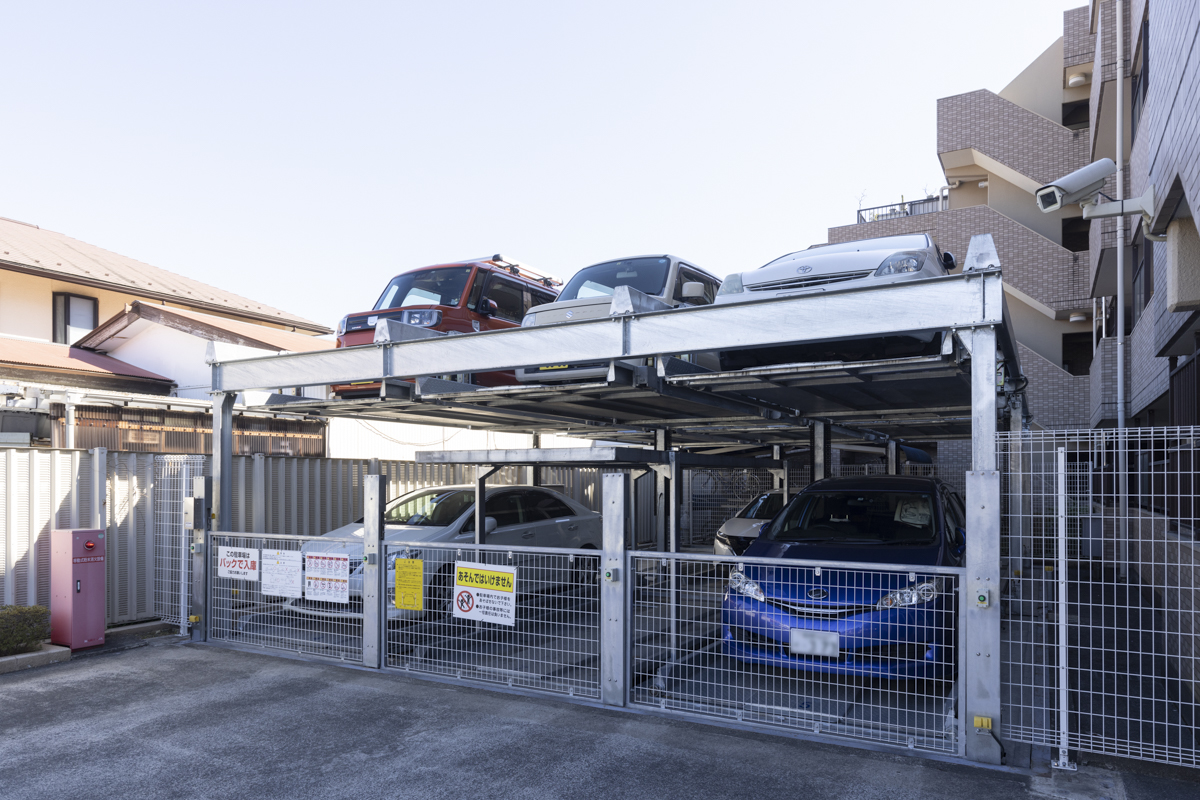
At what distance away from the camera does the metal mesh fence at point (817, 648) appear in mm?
Result: 5152

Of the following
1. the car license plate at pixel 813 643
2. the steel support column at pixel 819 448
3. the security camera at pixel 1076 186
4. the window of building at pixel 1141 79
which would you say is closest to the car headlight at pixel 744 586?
the car license plate at pixel 813 643

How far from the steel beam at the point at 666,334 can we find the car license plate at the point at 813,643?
1.99m

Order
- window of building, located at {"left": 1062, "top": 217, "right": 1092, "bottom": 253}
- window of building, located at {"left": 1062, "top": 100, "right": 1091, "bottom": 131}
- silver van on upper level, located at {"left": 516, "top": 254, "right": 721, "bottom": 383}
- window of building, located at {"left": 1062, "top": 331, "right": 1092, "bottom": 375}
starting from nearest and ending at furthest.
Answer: silver van on upper level, located at {"left": 516, "top": 254, "right": 721, "bottom": 383}, window of building, located at {"left": 1062, "top": 331, "right": 1092, "bottom": 375}, window of building, located at {"left": 1062, "top": 217, "right": 1092, "bottom": 253}, window of building, located at {"left": 1062, "top": 100, "right": 1091, "bottom": 131}

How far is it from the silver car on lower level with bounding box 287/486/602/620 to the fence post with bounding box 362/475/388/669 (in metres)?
0.12

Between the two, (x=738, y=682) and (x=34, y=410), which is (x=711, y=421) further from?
(x=34, y=410)

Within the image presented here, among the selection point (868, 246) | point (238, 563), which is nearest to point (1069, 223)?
point (868, 246)

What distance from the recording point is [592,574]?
21.0ft

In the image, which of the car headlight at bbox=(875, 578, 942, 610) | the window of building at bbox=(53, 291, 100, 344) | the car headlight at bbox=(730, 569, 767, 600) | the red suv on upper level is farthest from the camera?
the window of building at bbox=(53, 291, 100, 344)

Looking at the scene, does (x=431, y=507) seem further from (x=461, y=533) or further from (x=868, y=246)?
(x=868, y=246)

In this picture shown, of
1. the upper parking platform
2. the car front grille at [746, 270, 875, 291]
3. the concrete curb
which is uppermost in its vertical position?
the car front grille at [746, 270, 875, 291]

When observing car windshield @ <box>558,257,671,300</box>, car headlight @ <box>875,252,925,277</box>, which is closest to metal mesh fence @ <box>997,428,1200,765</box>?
car headlight @ <box>875,252,925,277</box>

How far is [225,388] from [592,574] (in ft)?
15.1

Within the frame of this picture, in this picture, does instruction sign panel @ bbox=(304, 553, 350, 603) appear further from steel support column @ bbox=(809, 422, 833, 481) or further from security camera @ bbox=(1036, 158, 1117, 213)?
security camera @ bbox=(1036, 158, 1117, 213)

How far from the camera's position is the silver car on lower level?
21.7 ft
